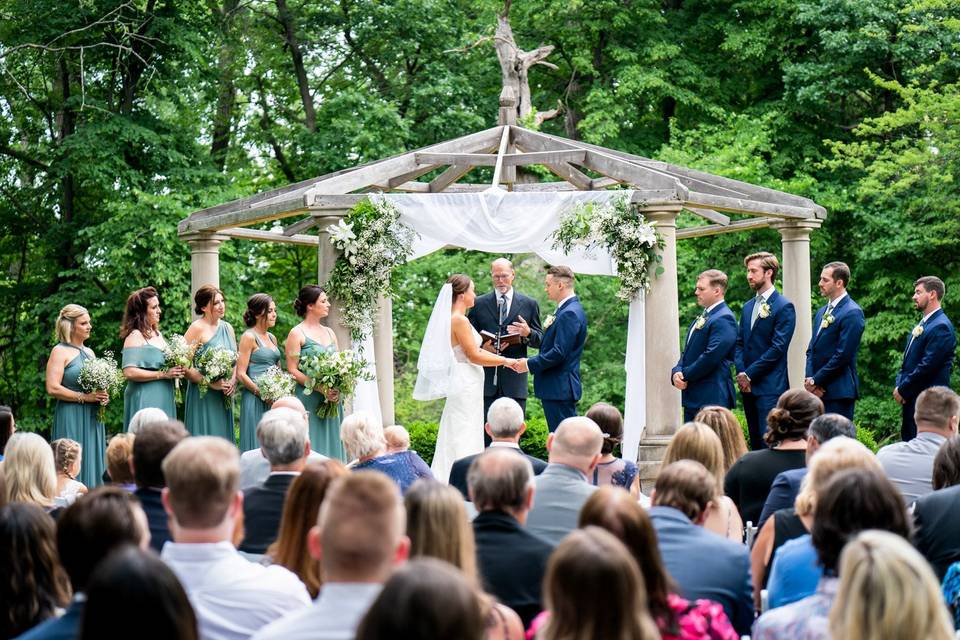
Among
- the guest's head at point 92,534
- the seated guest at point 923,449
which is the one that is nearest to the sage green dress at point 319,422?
the seated guest at point 923,449

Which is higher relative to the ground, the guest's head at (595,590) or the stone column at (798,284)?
the stone column at (798,284)

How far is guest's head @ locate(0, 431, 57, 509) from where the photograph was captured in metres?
6.15

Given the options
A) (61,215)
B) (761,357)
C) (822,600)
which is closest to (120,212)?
(61,215)

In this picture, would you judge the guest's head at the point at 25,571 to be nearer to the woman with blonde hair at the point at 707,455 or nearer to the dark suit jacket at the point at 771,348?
the woman with blonde hair at the point at 707,455

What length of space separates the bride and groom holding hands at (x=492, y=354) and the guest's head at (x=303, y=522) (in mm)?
7064

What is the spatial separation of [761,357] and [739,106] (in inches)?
513

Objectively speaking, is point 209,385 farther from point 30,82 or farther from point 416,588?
point 30,82

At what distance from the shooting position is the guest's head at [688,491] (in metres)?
4.83

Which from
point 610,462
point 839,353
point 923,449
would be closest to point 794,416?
point 923,449

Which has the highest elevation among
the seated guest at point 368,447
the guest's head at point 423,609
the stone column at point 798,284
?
the stone column at point 798,284

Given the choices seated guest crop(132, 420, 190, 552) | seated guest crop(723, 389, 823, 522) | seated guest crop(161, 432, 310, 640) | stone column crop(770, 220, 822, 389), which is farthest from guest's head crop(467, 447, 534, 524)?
stone column crop(770, 220, 822, 389)

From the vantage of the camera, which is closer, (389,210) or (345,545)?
(345,545)

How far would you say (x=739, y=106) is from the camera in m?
23.8

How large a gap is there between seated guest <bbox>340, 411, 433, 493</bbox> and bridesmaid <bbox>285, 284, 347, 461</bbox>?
402 centimetres
